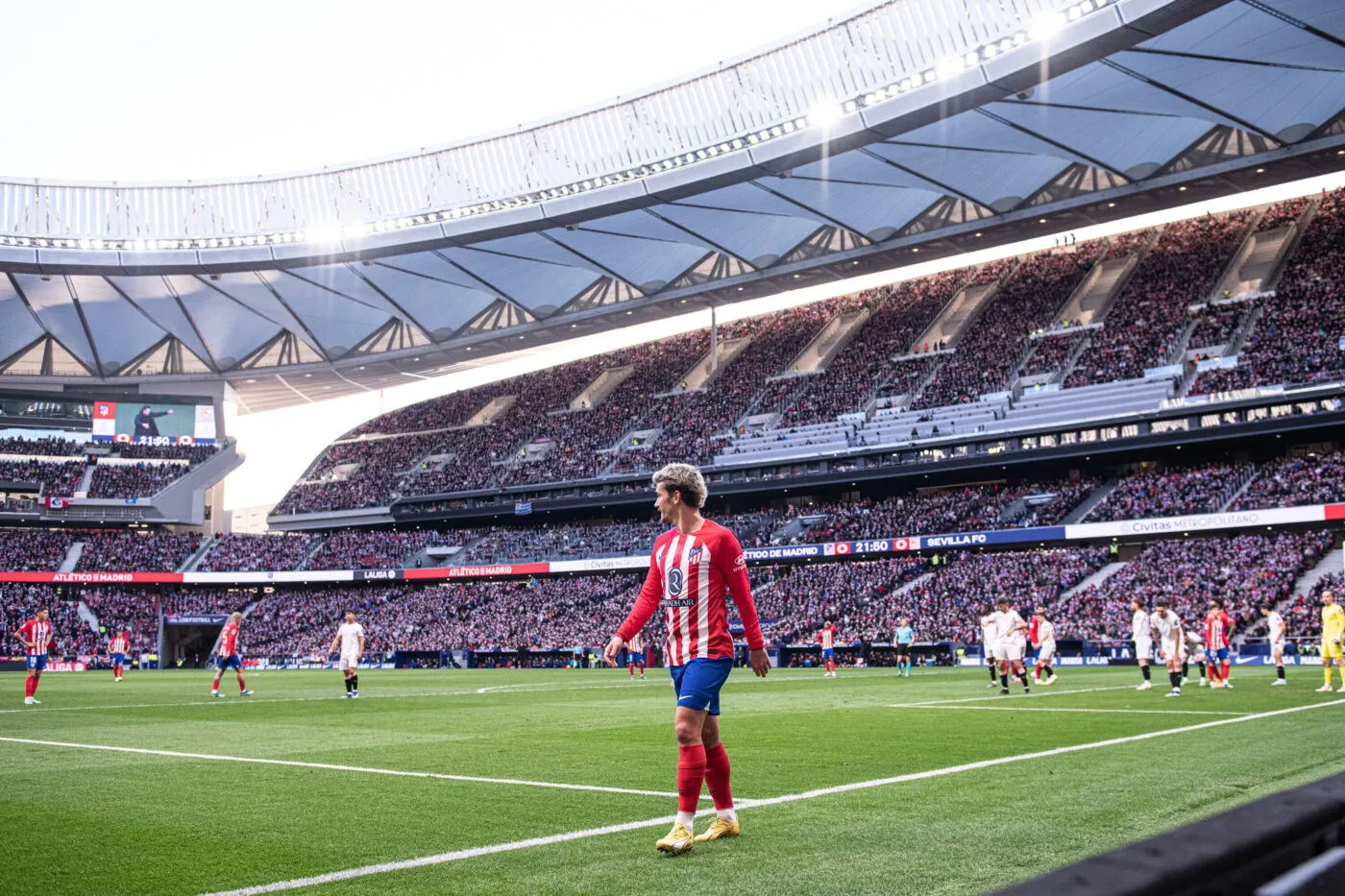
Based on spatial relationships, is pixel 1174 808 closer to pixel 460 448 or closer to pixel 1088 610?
pixel 1088 610

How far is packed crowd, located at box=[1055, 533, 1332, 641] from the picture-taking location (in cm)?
3600

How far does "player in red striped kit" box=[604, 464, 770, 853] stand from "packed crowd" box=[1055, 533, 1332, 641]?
32.6 meters

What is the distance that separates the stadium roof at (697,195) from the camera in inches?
1553

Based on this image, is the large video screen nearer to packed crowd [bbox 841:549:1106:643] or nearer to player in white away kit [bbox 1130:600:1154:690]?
packed crowd [bbox 841:549:1106:643]

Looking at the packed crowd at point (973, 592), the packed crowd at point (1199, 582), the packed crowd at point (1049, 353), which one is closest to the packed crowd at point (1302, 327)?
the packed crowd at point (1199, 582)

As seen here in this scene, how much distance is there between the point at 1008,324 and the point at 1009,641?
39.8 metres

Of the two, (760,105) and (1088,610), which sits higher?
(760,105)

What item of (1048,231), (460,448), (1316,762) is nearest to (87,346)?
(460,448)

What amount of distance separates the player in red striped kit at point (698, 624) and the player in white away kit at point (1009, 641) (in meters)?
15.7

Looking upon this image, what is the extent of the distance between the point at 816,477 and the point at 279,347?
3828 centimetres

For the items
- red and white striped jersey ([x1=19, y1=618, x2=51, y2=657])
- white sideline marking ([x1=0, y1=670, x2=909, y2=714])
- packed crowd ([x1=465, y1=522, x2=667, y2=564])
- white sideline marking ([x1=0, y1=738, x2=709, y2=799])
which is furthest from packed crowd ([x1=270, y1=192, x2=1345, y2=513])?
white sideline marking ([x1=0, y1=738, x2=709, y2=799])

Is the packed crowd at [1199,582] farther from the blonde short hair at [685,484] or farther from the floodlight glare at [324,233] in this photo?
the floodlight glare at [324,233]

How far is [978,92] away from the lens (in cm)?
3919

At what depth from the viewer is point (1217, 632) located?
21.9 m
